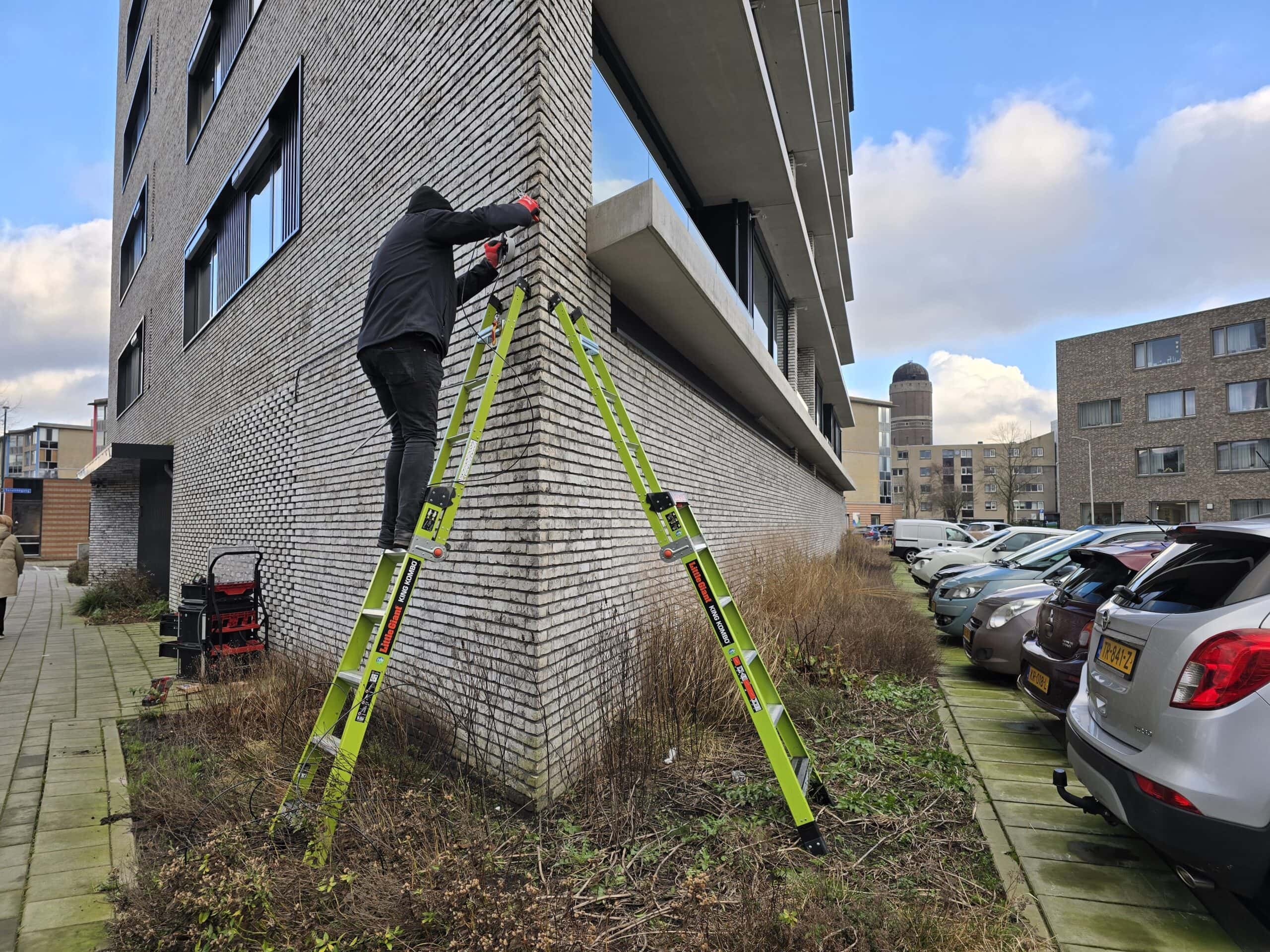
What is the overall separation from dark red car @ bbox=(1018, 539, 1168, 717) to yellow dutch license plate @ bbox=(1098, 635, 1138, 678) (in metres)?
1.47

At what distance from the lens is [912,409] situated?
10588cm

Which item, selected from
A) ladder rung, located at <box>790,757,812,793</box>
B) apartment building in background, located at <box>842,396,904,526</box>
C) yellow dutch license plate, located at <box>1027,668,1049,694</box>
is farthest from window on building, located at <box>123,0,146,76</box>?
apartment building in background, located at <box>842,396,904,526</box>

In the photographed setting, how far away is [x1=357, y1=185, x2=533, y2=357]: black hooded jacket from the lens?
11.0 ft

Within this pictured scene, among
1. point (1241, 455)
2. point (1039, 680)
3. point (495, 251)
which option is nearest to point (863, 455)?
point (1241, 455)

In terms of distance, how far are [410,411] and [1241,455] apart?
142 ft

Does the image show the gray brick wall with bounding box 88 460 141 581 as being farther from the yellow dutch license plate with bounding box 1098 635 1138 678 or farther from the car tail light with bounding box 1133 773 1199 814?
the car tail light with bounding box 1133 773 1199 814

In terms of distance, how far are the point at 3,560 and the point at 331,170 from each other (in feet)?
27.2

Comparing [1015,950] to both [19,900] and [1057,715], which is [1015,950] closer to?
[1057,715]

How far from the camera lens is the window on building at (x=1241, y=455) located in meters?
32.3

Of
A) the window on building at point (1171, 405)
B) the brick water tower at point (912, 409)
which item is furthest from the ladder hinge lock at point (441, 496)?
the brick water tower at point (912, 409)

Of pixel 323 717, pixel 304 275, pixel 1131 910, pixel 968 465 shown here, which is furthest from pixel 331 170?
pixel 968 465

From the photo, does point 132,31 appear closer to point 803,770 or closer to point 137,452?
point 137,452

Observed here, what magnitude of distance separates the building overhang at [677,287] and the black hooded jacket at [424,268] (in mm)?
1330

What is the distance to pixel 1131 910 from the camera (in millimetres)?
2914
